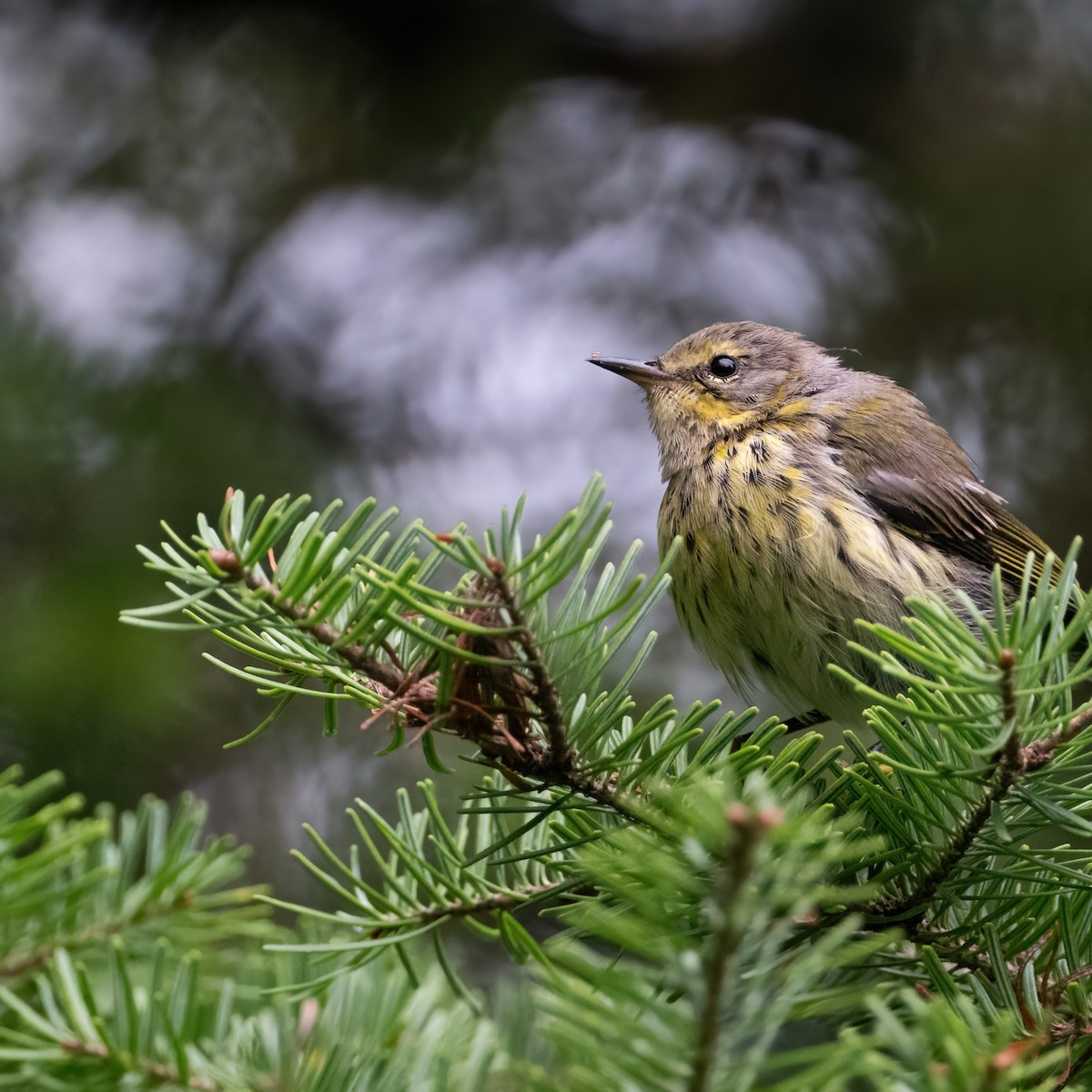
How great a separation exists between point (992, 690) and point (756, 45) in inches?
166

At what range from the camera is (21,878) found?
136 cm

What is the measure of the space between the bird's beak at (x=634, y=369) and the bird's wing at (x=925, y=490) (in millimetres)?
617

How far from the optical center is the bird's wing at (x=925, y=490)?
314 cm

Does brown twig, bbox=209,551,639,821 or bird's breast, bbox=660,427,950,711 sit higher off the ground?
bird's breast, bbox=660,427,950,711

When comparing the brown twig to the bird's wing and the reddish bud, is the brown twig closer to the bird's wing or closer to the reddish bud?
the reddish bud

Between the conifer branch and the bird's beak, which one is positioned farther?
the bird's beak

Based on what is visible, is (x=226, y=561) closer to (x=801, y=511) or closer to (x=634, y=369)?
(x=801, y=511)

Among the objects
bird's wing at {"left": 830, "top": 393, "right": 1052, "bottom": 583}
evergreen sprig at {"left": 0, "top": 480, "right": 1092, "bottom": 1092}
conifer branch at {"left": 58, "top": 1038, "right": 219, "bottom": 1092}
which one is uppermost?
bird's wing at {"left": 830, "top": 393, "right": 1052, "bottom": 583}

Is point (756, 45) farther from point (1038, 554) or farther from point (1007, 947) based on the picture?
point (1007, 947)

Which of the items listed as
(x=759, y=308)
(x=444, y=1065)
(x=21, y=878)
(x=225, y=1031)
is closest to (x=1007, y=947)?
(x=444, y=1065)

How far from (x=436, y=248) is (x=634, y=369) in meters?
1.20

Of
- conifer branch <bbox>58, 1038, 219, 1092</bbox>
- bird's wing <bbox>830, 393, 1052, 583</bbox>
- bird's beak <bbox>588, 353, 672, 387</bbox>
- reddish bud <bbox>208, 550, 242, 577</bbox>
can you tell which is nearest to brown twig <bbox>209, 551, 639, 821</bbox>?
reddish bud <bbox>208, 550, 242, 577</bbox>

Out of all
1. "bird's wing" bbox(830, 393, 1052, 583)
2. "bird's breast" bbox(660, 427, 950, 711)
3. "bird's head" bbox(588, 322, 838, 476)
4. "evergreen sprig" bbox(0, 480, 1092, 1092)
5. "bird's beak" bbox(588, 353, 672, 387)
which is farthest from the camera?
"bird's beak" bbox(588, 353, 672, 387)

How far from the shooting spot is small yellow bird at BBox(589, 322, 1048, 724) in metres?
2.77
